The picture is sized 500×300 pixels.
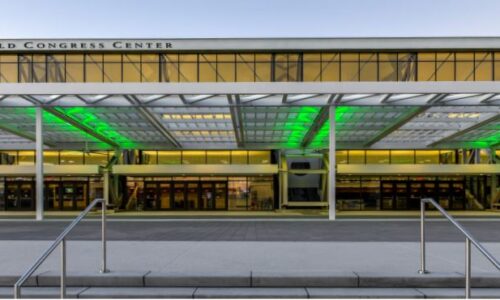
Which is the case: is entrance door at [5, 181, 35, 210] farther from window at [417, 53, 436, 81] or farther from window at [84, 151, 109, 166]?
window at [417, 53, 436, 81]

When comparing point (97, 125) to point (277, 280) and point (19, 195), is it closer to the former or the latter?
point (19, 195)

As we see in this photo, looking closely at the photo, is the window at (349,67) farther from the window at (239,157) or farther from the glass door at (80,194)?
the glass door at (80,194)

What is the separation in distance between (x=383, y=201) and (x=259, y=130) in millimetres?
10546

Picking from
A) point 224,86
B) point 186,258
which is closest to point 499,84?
point 224,86

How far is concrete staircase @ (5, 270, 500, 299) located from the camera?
6.84 metres

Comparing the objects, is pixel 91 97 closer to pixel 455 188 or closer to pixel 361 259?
pixel 361 259

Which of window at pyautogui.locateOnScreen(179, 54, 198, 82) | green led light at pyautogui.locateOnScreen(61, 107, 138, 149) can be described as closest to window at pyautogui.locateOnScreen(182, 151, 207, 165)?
green led light at pyautogui.locateOnScreen(61, 107, 138, 149)

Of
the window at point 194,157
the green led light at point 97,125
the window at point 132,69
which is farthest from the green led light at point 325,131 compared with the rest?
the window at point 132,69

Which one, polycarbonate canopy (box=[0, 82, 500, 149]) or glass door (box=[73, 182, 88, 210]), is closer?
polycarbonate canopy (box=[0, 82, 500, 149])

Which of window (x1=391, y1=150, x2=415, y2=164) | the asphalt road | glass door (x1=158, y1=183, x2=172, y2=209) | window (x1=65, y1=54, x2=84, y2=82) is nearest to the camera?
the asphalt road

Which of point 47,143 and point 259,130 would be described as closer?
point 259,130

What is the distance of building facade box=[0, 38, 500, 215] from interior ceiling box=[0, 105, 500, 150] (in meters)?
0.12

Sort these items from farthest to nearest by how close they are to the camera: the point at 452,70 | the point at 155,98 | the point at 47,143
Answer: the point at 452,70 < the point at 47,143 < the point at 155,98

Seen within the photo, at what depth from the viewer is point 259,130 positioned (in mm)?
25062
